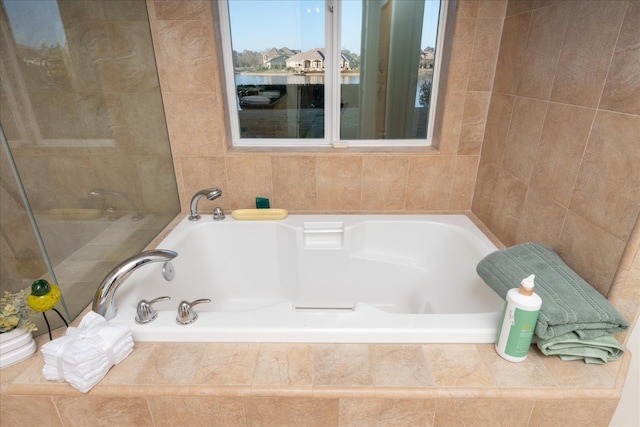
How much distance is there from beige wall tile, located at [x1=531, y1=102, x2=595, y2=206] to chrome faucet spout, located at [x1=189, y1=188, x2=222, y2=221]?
55.3 inches

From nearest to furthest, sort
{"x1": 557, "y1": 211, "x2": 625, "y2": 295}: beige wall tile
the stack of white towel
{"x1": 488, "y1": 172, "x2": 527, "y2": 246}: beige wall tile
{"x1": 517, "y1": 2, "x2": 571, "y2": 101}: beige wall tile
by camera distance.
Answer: the stack of white towel → {"x1": 557, "y1": 211, "x2": 625, "y2": 295}: beige wall tile → {"x1": 517, "y1": 2, "x2": 571, "y2": 101}: beige wall tile → {"x1": 488, "y1": 172, "x2": 527, "y2": 246}: beige wall tile

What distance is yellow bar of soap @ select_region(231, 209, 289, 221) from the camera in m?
1.85

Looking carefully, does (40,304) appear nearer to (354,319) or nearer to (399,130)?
(354,319)

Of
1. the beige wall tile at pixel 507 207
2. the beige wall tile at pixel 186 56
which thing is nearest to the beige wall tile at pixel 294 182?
the beige wall tile at pixel 186 56

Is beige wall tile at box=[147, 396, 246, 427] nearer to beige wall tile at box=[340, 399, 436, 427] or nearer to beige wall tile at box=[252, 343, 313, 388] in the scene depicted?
beige wall tile at box=[252, 343, 313, 388]

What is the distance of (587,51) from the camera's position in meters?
1.12

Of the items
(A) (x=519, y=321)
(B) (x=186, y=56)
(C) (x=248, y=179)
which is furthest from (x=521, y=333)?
(B) (x=186, y=56)

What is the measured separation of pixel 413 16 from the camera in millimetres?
1873

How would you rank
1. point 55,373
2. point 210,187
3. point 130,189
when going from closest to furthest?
point 55,373 → point 130,189 → point 210,187

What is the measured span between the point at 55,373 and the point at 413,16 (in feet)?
6.99

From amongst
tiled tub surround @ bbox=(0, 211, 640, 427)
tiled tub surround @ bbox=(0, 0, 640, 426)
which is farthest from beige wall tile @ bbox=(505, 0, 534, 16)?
tiled tub surround @ bbox=(0, 211, 640, 427)

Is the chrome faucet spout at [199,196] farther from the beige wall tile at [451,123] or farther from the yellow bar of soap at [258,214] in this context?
the beige wall tile at [451,123]

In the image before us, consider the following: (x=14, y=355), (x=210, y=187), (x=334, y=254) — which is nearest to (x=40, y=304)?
(x=14, y=355)

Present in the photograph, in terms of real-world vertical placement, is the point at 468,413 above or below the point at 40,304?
below
